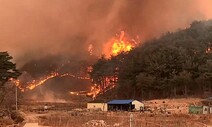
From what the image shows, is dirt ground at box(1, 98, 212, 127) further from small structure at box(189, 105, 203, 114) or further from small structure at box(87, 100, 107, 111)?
small structure at box(87, 100, 107, 111)

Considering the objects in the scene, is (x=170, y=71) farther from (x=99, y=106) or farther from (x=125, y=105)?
(x=99, y=106)

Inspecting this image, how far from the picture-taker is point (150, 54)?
92000 millimetres

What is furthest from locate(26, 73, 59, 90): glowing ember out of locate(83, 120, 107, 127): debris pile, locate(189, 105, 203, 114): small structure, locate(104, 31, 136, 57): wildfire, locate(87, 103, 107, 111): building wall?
locate(189, 105, 203, 114): small structure

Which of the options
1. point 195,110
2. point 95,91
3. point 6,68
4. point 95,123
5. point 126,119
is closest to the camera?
point 95,123

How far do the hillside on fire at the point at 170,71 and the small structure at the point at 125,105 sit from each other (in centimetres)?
901

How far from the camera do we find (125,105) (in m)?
→ 73.1

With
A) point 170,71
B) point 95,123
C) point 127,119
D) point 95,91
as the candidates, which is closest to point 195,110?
point 127,119

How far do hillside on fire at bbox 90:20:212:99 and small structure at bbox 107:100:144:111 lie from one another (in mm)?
9007

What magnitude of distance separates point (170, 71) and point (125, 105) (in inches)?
609

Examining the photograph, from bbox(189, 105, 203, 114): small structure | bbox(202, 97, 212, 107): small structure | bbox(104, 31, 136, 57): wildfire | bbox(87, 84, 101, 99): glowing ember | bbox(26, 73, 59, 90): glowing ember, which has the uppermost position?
bbox(104, 31, 136, 57): wildfire

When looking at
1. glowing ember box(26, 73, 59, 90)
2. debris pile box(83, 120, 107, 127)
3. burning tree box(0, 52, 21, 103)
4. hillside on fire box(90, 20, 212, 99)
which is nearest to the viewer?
debris pile box(83, 120, 107, 127)

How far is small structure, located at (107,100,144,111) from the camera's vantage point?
71.5 metres

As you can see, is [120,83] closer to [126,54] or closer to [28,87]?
[126,54]

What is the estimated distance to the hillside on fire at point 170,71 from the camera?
79425 millimetres
